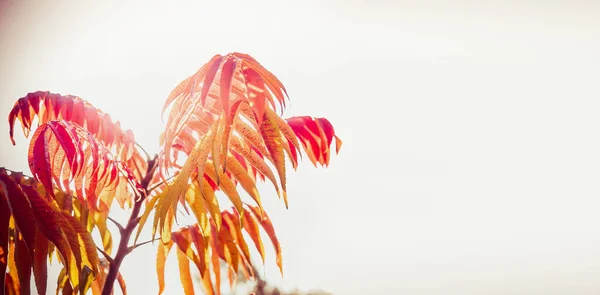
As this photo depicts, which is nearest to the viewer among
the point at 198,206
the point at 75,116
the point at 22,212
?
the point at 22,212

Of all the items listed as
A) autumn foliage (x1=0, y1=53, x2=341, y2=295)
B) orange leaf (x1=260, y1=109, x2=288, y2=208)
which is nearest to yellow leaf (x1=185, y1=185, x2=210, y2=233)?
autumn foliage (x1=0, y1=53, x2=341, y2=295)

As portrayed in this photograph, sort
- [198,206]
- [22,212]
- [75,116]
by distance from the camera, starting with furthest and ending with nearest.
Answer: [75,116] < [198,206] < [22,212]

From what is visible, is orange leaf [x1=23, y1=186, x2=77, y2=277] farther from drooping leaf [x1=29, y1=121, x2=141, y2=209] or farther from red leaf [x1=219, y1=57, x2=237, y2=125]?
red leaf [x1=219, y1=57, x2=237, y2=125]

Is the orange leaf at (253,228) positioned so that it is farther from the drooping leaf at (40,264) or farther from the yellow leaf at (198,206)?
the drooping leaf at (40,264)

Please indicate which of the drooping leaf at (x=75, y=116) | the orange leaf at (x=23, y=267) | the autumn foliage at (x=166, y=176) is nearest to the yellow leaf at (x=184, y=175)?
the autumn foliage at (x=166, y=176)

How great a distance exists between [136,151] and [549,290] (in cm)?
208

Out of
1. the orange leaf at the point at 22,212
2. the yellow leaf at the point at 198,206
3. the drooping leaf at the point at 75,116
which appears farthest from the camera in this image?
the drooping leaf at the point at 75,116

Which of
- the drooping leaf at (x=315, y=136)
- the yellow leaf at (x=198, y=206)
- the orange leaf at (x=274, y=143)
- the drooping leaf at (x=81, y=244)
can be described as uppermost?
the drooping leaf at (x=315, y=136)

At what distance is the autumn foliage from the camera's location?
1.13ft

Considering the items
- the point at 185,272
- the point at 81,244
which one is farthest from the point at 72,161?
the point at 185,272

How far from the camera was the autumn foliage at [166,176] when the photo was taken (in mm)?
344

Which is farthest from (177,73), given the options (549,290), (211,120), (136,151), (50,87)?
(549,290)

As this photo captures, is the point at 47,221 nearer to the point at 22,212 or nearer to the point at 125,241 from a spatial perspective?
the point at 22,212

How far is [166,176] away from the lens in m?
0.47
